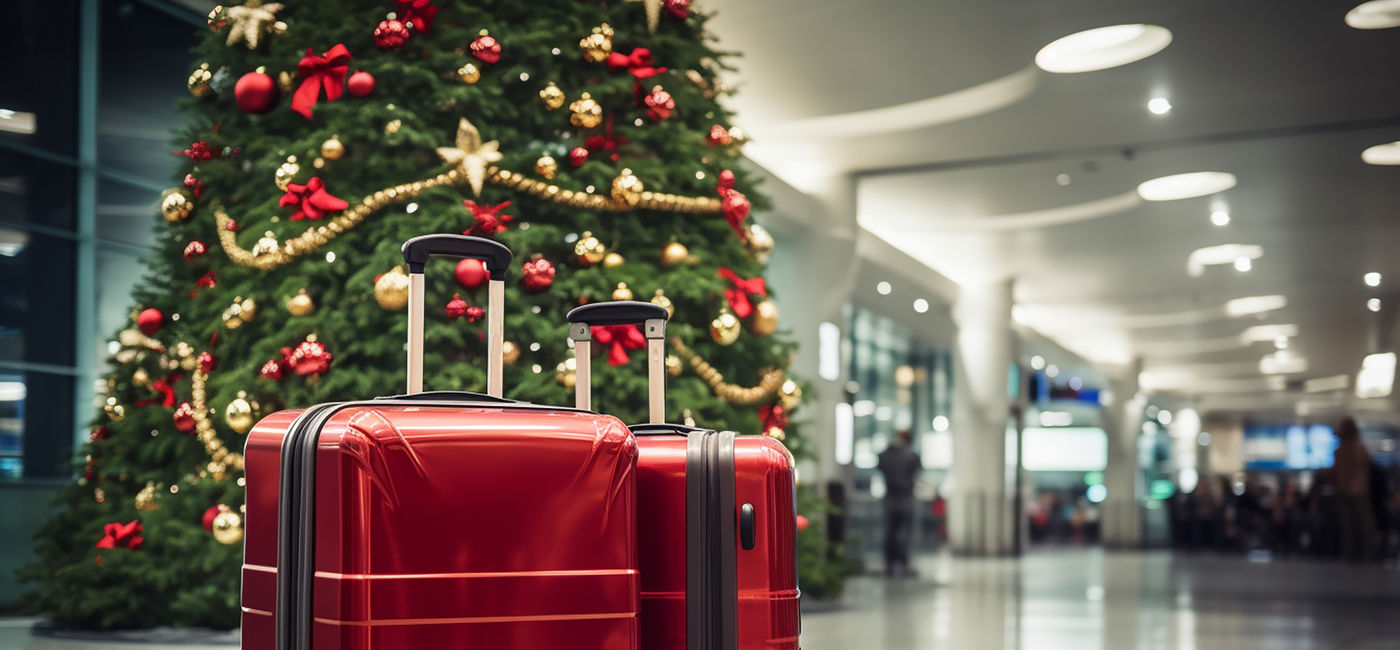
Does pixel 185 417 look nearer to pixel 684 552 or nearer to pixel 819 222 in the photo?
pixel 684 552

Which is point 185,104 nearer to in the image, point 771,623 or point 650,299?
point 650,299

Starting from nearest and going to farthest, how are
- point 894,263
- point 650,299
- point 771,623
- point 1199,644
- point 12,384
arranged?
point 771,623 < point 650,299 < point 1199,644 < point 12,384 < point 894,263

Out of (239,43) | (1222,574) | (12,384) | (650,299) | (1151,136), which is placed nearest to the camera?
(650,299)

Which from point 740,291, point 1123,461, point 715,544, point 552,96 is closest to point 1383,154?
point 740,291

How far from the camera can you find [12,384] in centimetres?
885

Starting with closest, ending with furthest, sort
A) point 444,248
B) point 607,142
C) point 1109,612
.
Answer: point 444,248, point 607,142, point 1109,612

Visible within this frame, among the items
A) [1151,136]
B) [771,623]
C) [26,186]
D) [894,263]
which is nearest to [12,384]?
[26,186]

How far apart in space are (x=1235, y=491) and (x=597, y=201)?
28.2 meters

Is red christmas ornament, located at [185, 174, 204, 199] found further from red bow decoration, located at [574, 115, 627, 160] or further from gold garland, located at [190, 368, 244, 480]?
red bow decoration, located at [574, 115, 627, 160]

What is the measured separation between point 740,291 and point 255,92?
8.25 feet

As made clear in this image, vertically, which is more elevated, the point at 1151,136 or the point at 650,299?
the point at 1151,136

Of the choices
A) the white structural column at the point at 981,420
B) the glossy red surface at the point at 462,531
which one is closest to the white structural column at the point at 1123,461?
the white structural column at the point at 981,420

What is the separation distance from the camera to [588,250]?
5.58 metres

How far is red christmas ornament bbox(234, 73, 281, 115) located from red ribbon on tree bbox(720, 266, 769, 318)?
233 centimetres
